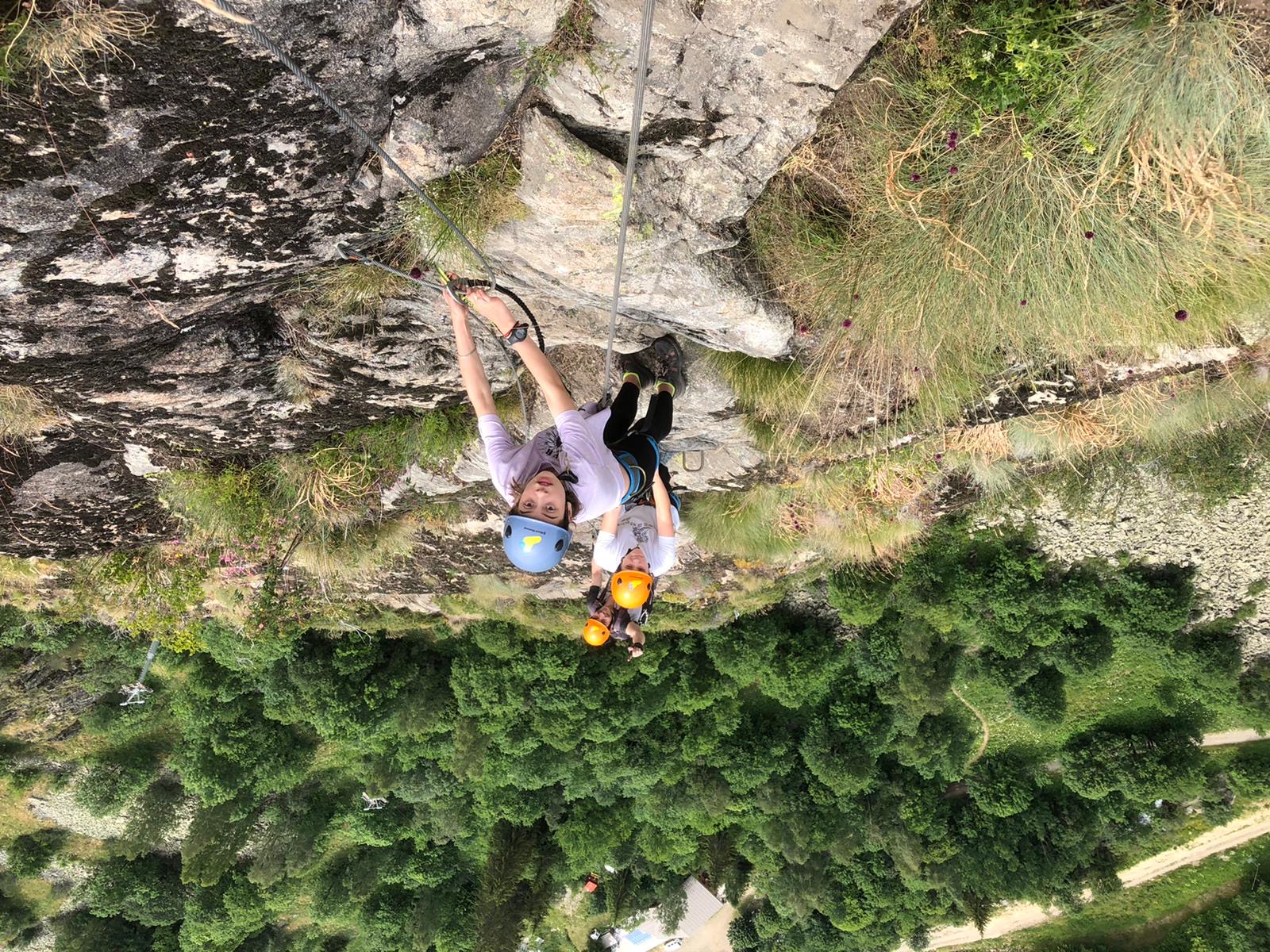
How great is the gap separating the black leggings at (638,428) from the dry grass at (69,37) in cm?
299

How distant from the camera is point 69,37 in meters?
2.76

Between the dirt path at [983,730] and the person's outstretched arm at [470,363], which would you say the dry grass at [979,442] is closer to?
the person's outstretched arm at [470,363]

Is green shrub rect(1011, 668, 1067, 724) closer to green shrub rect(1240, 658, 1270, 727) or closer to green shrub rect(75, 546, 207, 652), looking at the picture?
green shrub rect(1240, 658, 1270, 727)

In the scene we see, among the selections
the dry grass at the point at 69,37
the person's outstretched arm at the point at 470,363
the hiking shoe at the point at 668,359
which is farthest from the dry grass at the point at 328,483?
the dry grass at the point at 69,37

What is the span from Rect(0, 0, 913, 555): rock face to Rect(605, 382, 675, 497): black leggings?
0.52 m

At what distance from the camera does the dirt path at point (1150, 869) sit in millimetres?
11273

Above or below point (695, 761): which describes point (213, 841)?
below

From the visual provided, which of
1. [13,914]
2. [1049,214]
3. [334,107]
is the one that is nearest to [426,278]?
[334,107]

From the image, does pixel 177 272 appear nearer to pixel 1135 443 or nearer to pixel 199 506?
pixel 199 506

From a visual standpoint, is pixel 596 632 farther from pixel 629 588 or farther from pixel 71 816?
pixel 71 816

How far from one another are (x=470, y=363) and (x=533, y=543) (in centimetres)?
111

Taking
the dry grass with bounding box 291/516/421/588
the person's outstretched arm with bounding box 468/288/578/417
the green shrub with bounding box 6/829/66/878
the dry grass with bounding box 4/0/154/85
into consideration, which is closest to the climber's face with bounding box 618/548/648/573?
the person's outstretched arm with bounding box 468/288/578/417

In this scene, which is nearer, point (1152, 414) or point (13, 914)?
point (1152, 414)

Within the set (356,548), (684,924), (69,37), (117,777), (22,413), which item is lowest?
(117,777)
